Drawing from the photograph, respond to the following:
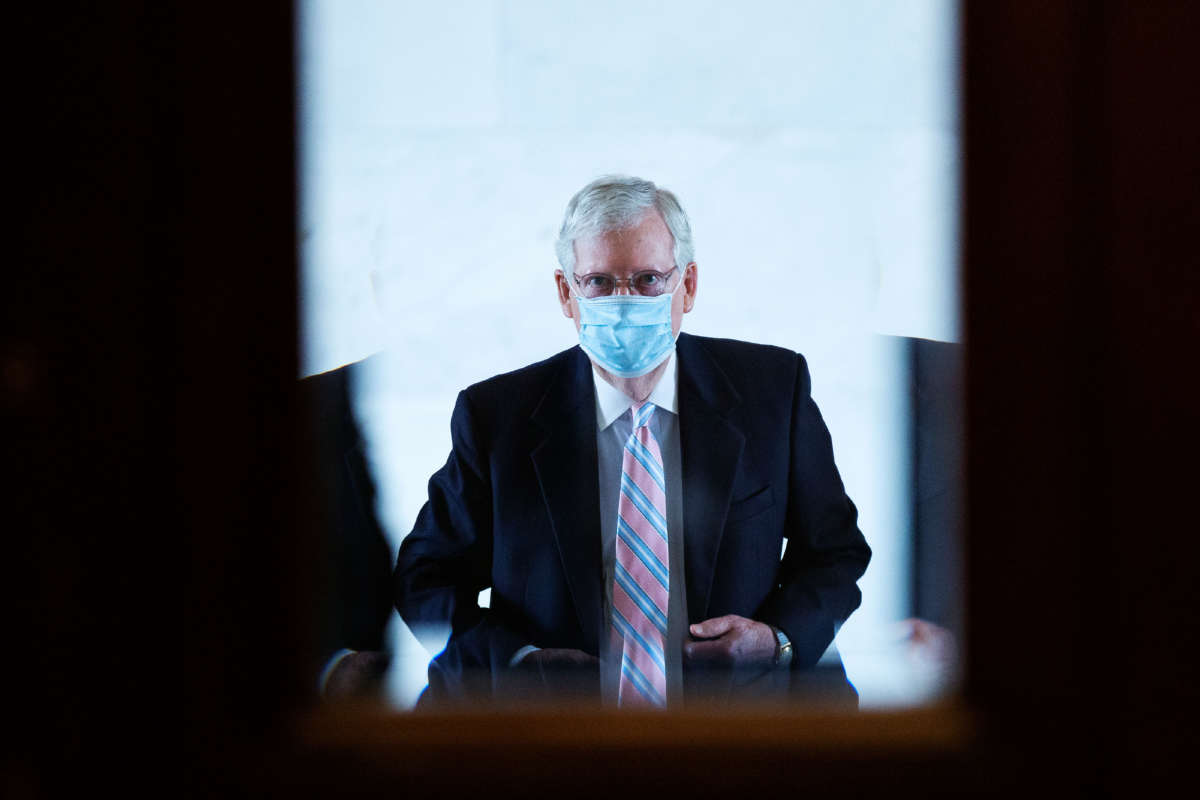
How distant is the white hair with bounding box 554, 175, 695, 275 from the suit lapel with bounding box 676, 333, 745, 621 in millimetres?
156

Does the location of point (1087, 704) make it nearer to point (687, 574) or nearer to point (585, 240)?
point (687, 574)

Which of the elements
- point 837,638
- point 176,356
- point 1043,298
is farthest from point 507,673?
point 1043,298

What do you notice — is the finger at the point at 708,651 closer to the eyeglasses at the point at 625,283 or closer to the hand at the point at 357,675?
the hand at the point at 357,675

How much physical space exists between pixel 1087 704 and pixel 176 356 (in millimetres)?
1031

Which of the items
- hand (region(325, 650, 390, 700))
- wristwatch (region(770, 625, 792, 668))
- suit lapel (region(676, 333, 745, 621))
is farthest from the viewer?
suit lapel (region(676, 333, 745, 621))

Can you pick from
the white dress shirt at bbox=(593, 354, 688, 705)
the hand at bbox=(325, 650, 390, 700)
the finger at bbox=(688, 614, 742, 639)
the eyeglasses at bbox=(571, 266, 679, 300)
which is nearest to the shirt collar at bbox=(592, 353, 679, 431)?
the white dress shirt at bbox=(593, 354, 688, 705)

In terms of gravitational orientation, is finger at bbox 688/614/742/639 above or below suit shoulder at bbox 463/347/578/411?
below

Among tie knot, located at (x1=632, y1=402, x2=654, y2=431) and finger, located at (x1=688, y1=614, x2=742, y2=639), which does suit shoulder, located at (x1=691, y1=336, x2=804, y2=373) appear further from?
finger, located at (x1=688, y1=614, x2=742, y2=639)

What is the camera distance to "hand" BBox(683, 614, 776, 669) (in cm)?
124

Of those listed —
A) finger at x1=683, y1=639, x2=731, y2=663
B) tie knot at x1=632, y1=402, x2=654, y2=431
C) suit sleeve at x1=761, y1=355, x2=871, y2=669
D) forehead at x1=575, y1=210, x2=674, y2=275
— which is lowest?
finger at x1=683, y1=639, x2=731, y2=663

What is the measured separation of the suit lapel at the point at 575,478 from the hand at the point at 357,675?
283 millimetres

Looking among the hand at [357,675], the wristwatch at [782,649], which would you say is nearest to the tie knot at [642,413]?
the wristwatch at [782,649]

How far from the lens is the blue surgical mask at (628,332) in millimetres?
1380

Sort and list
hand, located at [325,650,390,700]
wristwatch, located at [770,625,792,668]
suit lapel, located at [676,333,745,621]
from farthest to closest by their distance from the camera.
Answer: suit lapel, located at [676,333,745,621] → wristwatch, located at [770,625,792,668] → hand, located at [325,650,390,700]
